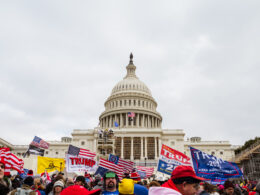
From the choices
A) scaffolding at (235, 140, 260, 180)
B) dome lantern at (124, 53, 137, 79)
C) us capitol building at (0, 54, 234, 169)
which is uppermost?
dome lantern at (124, 53, 137, 79)

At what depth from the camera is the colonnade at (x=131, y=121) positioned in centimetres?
8219

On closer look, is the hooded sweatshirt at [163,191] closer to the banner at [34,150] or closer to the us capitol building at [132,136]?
the banner at [34,150]

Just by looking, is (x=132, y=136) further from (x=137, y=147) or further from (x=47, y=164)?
(x=47, y=164)

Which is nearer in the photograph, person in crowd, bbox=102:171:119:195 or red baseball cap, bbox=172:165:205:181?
red baseball cap, bbox=172:165:205:181

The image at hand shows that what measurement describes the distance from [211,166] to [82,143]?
2541 inches

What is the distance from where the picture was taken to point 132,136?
2744 inches

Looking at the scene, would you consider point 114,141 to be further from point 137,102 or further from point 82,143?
point 137,102

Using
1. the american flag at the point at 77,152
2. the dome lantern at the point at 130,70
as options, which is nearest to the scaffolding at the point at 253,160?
the american flag at the point at 77,152

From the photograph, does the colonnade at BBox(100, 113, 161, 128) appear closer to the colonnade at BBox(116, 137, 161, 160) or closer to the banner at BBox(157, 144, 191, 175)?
the colonnade at BBox(116, 137, 161, 160)

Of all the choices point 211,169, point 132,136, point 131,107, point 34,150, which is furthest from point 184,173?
point 131,107

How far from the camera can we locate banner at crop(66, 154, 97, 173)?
58.0ft

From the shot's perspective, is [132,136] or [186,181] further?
[132,136]

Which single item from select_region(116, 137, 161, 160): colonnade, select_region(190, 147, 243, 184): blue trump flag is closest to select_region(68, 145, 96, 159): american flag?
select_region(190, 147, 243, 184): blue trump flag

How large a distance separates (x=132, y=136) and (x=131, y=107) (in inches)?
652
